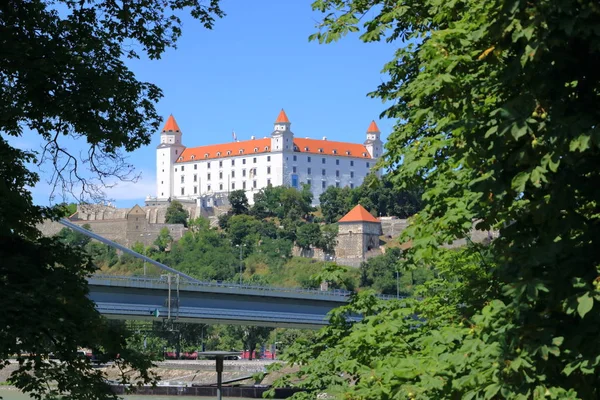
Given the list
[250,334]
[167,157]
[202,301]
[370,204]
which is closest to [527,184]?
[202,301]

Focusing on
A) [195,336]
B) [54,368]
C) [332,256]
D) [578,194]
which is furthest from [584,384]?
[332,256]

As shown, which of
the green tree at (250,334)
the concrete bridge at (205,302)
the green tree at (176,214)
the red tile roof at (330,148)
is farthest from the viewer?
the red tile roof at (330,148)

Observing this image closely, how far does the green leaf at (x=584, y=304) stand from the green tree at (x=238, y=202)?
405 feet

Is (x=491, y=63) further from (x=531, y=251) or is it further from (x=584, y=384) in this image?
(x=584, y=384)

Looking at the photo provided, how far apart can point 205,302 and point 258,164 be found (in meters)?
99.1

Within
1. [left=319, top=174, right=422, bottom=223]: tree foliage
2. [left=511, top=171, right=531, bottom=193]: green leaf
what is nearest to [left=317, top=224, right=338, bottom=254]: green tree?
[left=319, top=174, right=422, bottom=223]: tree foliage

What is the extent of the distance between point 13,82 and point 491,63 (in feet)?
20.9

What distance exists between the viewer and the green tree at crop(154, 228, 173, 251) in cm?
11888

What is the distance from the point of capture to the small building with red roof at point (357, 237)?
382 ft

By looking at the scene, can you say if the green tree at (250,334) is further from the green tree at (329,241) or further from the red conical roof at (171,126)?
the red conical roof at (171,126)

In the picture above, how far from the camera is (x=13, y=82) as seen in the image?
10.6 metres

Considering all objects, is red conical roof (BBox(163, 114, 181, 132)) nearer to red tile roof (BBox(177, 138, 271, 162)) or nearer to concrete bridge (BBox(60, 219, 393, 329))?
red tile roof (BBox(177, 138, 271, 162))

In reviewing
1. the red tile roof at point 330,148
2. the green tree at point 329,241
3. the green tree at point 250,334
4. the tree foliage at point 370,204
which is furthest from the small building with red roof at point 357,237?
the green tree at point 250,334

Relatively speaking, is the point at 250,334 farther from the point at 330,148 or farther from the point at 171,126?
the point at 171,126
